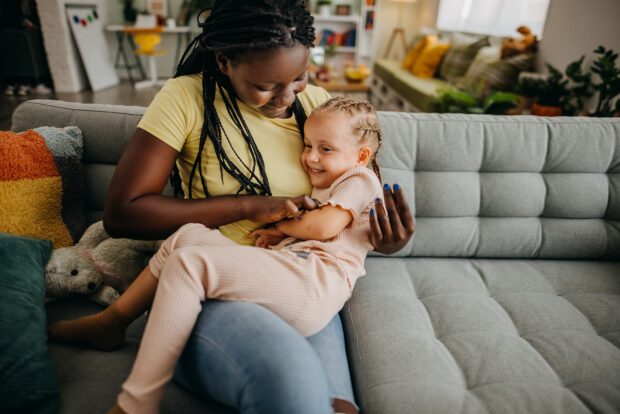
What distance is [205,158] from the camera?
1114mm

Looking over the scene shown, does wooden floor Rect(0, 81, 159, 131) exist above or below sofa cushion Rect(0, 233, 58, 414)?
below

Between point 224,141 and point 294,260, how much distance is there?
1.23 ft

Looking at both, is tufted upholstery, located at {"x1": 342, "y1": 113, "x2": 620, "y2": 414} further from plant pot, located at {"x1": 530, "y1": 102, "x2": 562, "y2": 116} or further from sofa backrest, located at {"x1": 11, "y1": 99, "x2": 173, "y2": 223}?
plant pot, located at {"x1": 530, "y1": 102, "x2": 562, "y2": 116}

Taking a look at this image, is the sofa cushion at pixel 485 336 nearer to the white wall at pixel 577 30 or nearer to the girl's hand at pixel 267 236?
the girl's hand at pixel 267 236

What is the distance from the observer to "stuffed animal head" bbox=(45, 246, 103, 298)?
3.83 feet

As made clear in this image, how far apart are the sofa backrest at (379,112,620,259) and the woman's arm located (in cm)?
63

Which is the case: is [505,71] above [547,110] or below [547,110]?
above

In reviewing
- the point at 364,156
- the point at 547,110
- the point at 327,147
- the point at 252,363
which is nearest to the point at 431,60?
the point at 547,110

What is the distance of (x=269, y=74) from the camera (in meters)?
0.98

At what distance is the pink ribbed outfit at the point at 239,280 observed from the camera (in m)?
0.81

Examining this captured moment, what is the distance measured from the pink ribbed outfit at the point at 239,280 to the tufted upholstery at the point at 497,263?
271mm

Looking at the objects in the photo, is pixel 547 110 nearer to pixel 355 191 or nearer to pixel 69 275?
pixel 355 191

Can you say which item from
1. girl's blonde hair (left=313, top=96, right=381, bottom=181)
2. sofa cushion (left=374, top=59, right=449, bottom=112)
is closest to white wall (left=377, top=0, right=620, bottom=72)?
sofa cushion (left=374, top=59, right=449, bottom=112)

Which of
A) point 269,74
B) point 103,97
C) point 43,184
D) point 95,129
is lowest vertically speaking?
point 103,97
